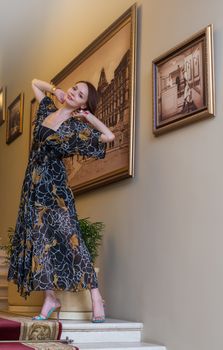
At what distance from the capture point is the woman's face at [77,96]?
3.28 m

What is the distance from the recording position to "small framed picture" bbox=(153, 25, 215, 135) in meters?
2.98

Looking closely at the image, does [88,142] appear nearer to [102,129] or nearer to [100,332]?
[102,129]

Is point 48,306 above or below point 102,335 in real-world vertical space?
above

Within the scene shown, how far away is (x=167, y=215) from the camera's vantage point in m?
3.23

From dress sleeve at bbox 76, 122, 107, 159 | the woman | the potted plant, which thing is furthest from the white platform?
dress sleeve at bbox 76, 122, 107, 159

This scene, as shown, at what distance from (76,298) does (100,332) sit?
446mm

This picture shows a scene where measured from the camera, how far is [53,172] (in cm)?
328

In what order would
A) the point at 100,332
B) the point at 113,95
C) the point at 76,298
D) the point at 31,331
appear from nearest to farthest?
the point at 31,331 → the point at 100,332 → the point at 76,298 → the point at 113,95

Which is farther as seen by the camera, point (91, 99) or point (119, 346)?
point (91, 99)

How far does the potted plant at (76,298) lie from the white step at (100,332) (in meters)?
0.21

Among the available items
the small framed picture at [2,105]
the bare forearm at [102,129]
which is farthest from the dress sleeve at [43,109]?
the small framed picture at [2,105]

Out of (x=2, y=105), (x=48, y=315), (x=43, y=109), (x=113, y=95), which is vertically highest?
(x=2, y=105)

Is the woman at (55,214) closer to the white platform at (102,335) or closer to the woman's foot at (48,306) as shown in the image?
the woman's foot at (48,306)

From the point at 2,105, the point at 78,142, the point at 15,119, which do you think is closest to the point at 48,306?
the point at 78,142
